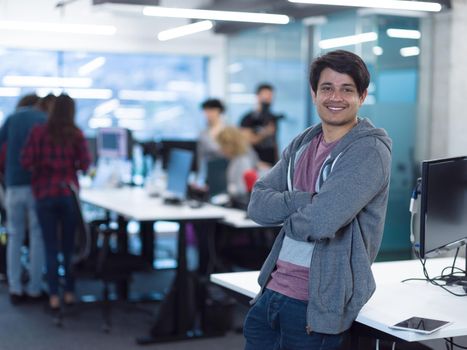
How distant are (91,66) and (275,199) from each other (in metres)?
7.66

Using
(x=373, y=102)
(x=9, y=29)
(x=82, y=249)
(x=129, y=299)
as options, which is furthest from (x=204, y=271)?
(x=9, y=29)

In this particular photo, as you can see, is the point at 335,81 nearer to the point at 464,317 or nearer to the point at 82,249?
the point at 464,317

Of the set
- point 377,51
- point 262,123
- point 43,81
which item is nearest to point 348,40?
point 377,51

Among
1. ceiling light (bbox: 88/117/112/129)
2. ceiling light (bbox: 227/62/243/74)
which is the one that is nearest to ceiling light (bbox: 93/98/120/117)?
ceiling light (bbox: 88/117/112/129)

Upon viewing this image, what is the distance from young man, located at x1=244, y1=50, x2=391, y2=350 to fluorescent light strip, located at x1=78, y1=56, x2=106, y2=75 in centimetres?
761

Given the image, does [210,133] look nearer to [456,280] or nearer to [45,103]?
[45,103]


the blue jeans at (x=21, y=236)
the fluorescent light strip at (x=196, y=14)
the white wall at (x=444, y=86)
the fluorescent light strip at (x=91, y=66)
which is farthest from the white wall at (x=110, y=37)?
the white wall at (x=444, y=86)

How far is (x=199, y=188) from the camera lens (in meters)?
6.76

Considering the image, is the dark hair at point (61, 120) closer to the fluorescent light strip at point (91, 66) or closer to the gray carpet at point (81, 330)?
the gray carpet at point (81, 330)

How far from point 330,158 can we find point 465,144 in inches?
196

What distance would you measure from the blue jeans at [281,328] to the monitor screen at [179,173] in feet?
10.4

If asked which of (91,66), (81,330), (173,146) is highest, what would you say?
(91,66)

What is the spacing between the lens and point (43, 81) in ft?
31.2

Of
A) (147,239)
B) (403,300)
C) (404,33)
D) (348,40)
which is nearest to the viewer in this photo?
(403,300)
